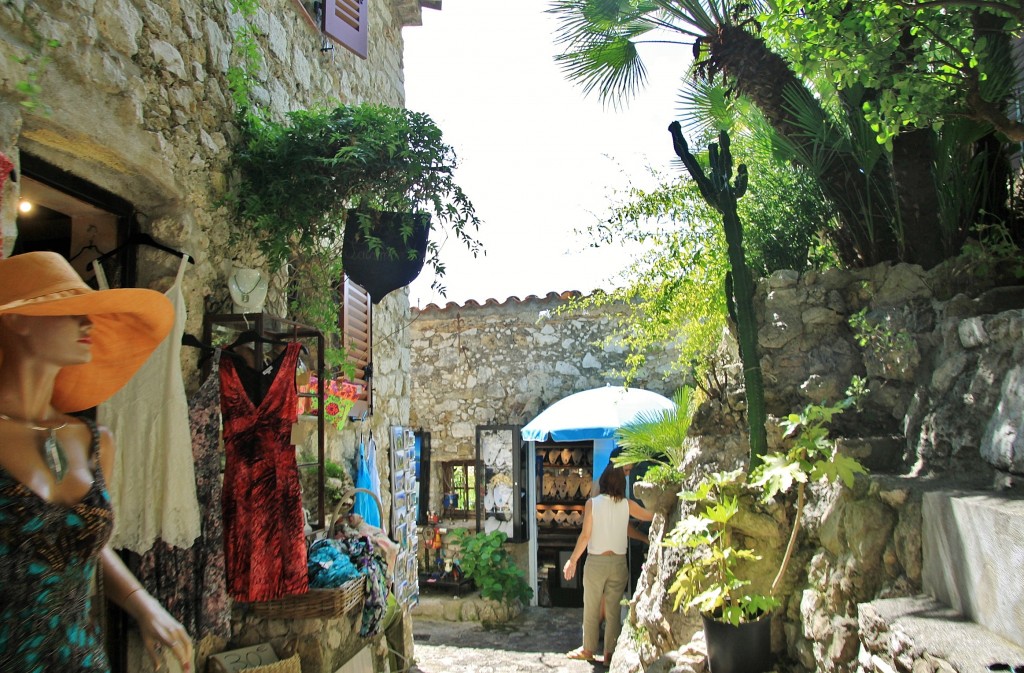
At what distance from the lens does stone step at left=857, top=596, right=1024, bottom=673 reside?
7.22 ft

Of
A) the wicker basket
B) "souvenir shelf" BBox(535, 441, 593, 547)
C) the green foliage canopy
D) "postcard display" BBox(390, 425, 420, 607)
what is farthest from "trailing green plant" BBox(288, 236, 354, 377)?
"souvenir shelf" BBox(535, 441, 593, 547)

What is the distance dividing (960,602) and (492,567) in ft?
21.6

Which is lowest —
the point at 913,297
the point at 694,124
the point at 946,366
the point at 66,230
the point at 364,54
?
the point at 946,366

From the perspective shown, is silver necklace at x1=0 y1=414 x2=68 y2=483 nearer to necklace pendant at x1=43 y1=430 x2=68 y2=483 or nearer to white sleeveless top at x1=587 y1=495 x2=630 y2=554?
necklace pendant at x1=43 y1=430 x2=68 y2=483

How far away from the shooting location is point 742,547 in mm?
4148

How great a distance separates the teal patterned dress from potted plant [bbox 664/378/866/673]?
2.67m

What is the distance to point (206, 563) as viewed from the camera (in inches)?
123

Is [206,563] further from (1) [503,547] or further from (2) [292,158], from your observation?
(1) [503,547]

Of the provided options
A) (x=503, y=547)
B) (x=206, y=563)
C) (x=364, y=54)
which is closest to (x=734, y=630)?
(x=206, y=563)

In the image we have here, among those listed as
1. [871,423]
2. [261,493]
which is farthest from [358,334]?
[871,423]

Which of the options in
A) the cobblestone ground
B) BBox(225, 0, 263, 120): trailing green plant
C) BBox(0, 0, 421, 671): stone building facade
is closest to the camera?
BBox(0, 0, 421, 671): stone building facade

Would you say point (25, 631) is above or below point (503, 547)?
above

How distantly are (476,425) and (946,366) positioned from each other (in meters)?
6.62

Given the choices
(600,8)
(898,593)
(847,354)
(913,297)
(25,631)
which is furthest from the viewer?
(600,8)
